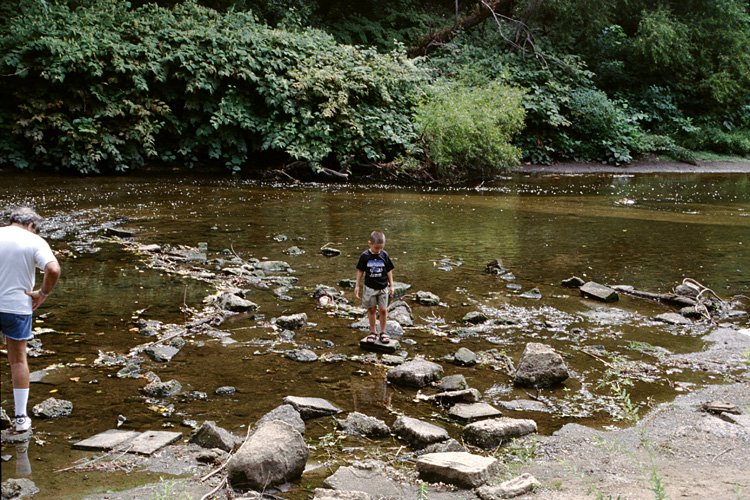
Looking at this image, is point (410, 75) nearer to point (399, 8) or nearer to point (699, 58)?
point (399, 8)

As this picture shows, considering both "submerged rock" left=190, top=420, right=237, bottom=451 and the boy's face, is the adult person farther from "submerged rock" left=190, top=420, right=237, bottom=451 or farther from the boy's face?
the boy's face

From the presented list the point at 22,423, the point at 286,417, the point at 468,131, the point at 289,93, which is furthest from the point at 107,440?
the point at 468,131

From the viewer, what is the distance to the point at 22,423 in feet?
13.6

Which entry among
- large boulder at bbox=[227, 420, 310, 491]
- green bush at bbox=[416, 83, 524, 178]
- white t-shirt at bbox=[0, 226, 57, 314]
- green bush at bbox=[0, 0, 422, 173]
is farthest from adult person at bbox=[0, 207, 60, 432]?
green bush at bbox=[416, 83, 524, 178]

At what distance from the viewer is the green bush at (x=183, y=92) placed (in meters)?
16.1

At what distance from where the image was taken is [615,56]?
2858 cm

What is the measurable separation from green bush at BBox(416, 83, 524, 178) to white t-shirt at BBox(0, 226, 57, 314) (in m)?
14.2

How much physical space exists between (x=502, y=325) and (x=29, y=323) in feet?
14.8

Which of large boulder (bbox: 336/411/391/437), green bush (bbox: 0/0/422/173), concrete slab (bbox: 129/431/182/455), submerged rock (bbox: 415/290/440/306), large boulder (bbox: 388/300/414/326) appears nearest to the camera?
concrete slab (bbox: 129/431/182/455)

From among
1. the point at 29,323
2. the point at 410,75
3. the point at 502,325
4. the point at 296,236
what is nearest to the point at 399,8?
the point at 410,75

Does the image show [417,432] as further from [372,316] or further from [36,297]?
[36,297]

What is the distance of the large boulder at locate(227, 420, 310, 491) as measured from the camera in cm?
360

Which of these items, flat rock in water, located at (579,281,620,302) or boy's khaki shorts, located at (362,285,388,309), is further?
flat rock in water, located at (579,281,620,302)

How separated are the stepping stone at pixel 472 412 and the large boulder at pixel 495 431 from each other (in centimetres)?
19
